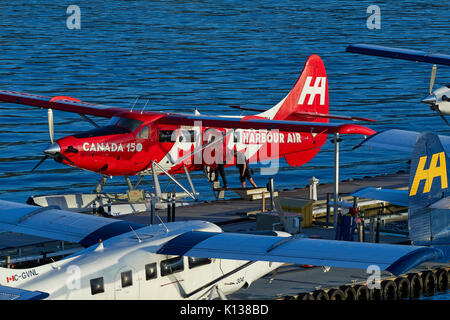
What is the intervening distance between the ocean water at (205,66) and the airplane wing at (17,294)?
2410cm

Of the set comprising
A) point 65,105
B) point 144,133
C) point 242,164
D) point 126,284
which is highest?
point 65,105

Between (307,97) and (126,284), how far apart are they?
1869cm

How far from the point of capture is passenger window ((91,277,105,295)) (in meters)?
17.9

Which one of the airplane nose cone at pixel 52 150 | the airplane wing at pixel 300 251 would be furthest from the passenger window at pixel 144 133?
the airplane wing at pixel 300 251

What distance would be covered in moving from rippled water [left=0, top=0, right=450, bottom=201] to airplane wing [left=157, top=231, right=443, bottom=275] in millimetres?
24520

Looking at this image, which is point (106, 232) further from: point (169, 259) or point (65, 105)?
point (65, 105)

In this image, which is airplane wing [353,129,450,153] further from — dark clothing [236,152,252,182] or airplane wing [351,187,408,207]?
dark clothing [236,152,252,182]

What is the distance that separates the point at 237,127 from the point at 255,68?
46.4 m

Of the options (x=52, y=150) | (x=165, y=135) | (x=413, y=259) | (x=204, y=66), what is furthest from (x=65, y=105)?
(x=204, y=66)

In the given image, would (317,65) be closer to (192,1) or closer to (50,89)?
(50,89)

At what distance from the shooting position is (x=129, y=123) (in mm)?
31016

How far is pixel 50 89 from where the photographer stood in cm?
6525

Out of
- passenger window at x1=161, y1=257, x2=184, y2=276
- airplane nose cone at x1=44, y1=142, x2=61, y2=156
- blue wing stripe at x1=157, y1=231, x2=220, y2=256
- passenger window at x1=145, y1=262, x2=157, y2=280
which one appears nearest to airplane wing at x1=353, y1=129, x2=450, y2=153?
blue wing stripe at x1=157, y1=231, x2=220, y2=256
